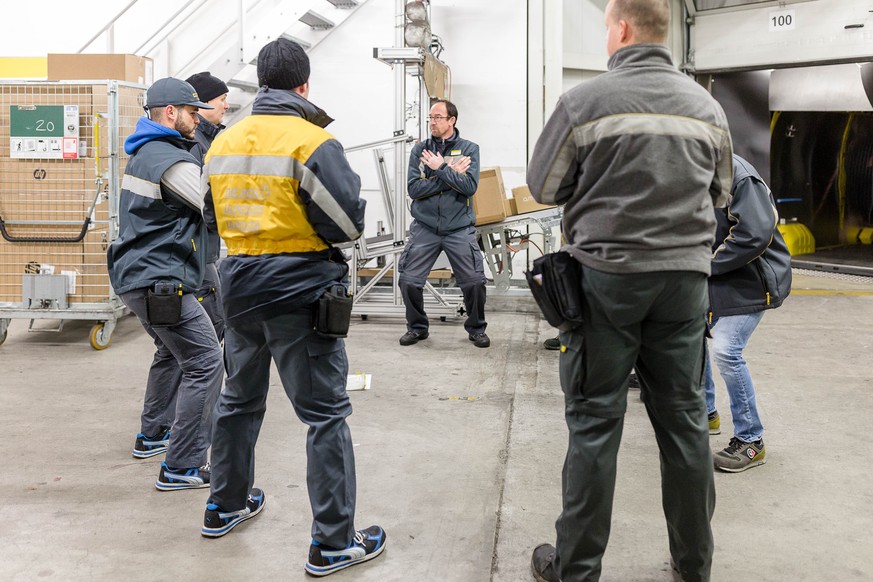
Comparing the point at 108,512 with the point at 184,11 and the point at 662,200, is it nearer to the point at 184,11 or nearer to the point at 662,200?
the point at 662,200

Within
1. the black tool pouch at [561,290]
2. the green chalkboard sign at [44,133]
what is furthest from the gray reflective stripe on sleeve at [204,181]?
the green chalkboard sign at [44,133]

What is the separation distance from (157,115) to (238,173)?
1.18 meters

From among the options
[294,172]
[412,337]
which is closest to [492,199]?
[412,337]

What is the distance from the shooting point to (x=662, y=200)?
242 centimetres

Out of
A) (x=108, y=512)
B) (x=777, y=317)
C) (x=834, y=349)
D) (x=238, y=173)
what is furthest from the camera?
(x=777, y=317)

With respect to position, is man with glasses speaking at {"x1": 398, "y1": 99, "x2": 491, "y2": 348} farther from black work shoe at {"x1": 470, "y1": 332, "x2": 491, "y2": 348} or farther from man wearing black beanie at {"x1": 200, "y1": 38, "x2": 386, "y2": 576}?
man wearing black beanie at {"x1": 200, "y1": 38, "x2": 386, "y2": 576}

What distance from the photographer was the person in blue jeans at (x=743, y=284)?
3.54 meters

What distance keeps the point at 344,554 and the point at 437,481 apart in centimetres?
92

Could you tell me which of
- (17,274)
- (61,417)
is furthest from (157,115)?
(17,274)

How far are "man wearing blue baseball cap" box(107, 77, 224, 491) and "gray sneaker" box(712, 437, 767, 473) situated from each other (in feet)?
7.54

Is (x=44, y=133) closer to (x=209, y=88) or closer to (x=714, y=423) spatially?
(x=209, y=88)

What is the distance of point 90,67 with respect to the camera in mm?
7000

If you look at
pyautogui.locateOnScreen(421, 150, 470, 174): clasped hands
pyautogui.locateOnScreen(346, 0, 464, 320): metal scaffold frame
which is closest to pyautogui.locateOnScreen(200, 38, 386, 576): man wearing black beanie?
pyautogui.locateOnScreen(421, 150, 470, 174): clasped hands

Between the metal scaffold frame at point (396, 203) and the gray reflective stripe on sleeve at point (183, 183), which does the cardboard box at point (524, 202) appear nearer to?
the metal scaffold frame at point (396, 203)
